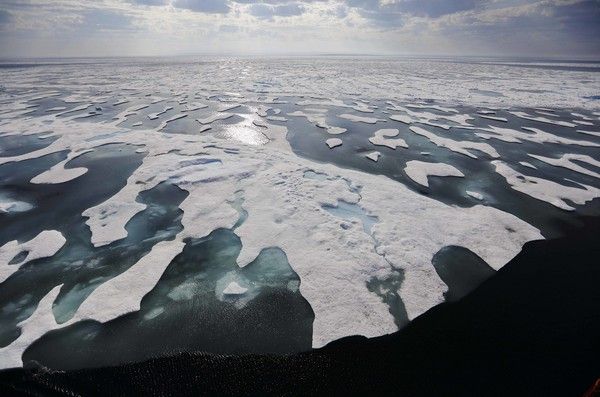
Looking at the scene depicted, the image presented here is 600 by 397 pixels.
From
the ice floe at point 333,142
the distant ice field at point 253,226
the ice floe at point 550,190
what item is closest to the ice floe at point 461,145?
the distant ice field at point 253,226

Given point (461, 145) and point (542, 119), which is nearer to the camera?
point (461, 145)

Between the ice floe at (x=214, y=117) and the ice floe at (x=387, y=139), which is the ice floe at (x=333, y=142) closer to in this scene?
the ice floe at (x=387, y=139)

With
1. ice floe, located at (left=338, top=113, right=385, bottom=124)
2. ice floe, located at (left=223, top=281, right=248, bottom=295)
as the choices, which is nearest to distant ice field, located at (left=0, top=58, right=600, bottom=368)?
ice floe, located at (left=223, top=281, right=248, bottom=295)

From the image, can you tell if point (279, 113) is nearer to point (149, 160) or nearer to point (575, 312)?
point (149, 160)

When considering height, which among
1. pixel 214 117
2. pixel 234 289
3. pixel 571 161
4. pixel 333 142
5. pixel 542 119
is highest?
pixel 542 119

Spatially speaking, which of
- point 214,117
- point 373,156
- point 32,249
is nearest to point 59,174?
point 32,249

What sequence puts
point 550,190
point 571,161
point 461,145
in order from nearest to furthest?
point 550,190
point 571,161
point 461,145

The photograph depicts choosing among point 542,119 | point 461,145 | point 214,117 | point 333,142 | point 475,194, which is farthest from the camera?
point 542,119

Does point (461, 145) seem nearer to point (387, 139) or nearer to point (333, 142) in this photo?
point (387, 139)
